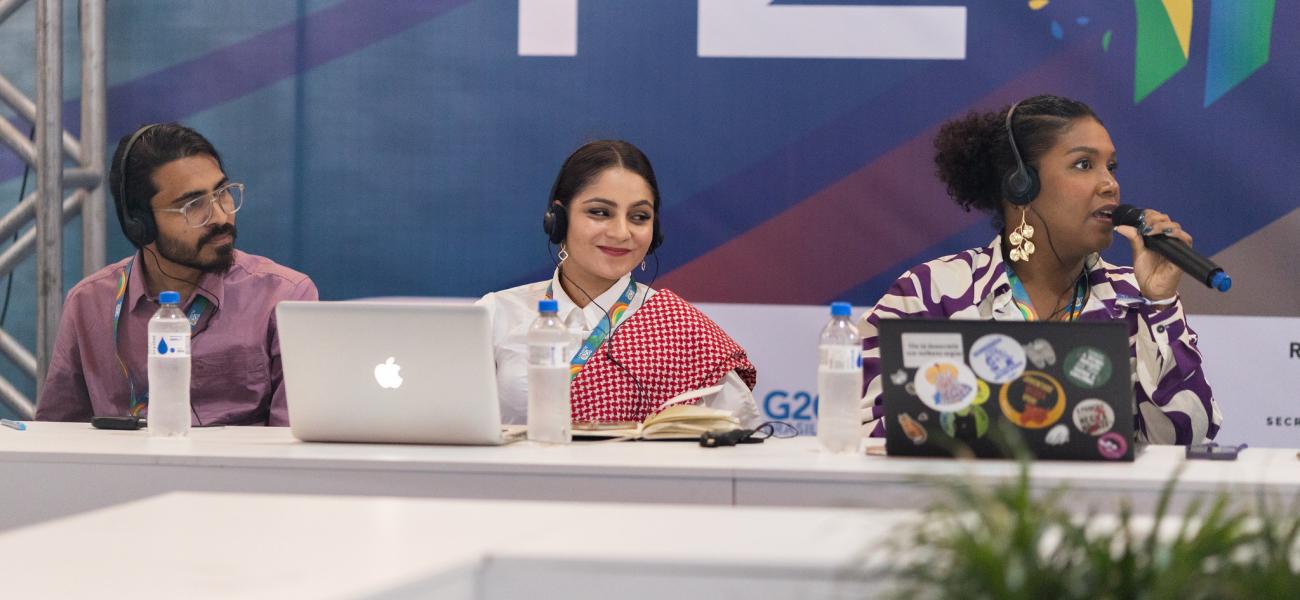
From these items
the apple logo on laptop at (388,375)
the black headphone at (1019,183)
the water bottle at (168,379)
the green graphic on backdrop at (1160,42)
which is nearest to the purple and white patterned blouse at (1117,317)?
the black headphone at (1019,183)

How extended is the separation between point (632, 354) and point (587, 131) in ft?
3.00

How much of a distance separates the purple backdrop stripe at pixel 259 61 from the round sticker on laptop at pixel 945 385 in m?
2.12

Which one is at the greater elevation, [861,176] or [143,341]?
[861,176]

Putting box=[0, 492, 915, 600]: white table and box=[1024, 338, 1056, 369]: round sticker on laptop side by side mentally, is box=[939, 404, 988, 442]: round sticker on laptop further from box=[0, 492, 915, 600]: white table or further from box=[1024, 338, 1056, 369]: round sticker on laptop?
box=[0, 492, 915, 600]: white table

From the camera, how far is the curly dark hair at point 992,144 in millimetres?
3014

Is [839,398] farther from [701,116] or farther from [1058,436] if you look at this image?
[701,116]

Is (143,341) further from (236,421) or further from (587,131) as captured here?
(587,131)

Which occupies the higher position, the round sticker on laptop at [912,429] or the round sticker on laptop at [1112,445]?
the round sticker on laptop at [912,429]

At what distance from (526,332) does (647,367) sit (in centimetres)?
30

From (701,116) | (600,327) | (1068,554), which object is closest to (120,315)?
(600,327)

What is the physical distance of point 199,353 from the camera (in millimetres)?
2951

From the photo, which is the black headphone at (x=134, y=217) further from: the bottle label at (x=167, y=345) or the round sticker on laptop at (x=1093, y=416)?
the round sticker on laptop at (x=1093, y=416)

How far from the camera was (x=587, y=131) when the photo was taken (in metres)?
3.65

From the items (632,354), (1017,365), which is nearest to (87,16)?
(632,354)
